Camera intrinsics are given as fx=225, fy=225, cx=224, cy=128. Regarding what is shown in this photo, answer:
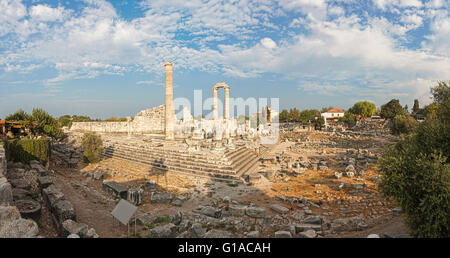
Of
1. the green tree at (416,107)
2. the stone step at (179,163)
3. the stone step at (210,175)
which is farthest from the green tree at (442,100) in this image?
the green tree at (416,107)

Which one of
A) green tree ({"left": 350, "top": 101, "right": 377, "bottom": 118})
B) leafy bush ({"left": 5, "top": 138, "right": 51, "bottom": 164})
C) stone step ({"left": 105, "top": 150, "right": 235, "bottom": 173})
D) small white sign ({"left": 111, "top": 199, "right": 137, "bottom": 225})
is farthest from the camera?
green tree ({"left": 350, "top": 101, "right": 377, "bottom": 118})

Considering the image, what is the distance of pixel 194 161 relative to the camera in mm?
14828

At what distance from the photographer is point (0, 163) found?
8227 mm

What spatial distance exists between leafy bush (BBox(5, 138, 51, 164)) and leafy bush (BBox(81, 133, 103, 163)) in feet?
7.24

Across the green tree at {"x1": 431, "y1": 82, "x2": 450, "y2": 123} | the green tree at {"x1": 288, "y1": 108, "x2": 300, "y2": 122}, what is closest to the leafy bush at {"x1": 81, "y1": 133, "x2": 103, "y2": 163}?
the green tree at {"x1": 431, "y1": 82, "x2": 450, "y2": 123}

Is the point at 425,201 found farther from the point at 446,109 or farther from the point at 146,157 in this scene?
the point at 146,157

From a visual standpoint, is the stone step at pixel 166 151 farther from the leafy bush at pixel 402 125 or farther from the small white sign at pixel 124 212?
the leafy bush at pixel 402 125

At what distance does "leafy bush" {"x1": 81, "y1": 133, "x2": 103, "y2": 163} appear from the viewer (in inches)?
632

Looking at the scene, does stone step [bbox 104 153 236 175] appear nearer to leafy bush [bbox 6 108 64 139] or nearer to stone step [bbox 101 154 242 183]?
stone step [bbox 101 154 242 183]

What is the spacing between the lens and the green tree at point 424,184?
4.98 meters

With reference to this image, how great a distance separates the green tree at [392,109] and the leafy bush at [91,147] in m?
63.1

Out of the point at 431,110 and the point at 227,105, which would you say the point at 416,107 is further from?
the point at 227,105
